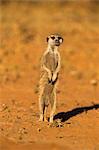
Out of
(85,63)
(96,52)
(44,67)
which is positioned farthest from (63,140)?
(96,52)

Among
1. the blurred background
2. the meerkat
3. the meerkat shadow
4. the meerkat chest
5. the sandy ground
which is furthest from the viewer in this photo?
the blurred background

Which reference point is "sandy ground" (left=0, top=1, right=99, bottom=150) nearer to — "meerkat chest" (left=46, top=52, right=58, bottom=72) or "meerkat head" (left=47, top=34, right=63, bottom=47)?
"meerkat chest" (left=46, top=52, right=58, bottom=72)

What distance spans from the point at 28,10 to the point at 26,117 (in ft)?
45.8

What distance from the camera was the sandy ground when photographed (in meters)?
7.62

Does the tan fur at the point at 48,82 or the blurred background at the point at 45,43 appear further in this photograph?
the blurred background at the point at 45,43

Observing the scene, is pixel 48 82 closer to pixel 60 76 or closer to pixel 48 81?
pixel 48 81

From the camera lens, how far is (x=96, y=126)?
27.0 ft

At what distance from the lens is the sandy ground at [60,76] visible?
7.62 meters

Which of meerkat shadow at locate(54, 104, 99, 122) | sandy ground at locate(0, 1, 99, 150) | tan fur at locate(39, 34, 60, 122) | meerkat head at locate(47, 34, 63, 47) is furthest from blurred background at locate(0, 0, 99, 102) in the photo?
meerkat head at locate(47, 34, 63, 47)

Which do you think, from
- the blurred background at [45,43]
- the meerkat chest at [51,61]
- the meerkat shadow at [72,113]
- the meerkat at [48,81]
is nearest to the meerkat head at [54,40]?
the meerkat at [48,81]

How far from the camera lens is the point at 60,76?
42.8 ft

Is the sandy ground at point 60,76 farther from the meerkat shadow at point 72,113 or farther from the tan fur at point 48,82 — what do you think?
the tan fur at point 48,82

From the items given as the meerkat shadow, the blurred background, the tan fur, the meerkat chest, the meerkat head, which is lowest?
the meerkat shadow

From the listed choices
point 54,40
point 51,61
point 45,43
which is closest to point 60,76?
point 45,43
